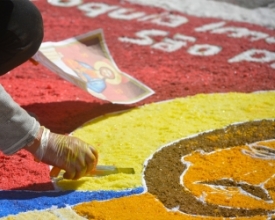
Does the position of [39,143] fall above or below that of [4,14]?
below

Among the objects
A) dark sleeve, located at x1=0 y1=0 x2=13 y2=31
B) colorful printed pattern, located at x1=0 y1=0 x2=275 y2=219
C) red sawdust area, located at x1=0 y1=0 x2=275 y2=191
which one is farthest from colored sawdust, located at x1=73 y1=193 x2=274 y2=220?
dark sleeve, located at x1=0 y1=0 x2=13 y2=31

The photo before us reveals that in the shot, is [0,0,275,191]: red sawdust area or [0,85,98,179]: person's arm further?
[0,0,275,191]: red sawdust area

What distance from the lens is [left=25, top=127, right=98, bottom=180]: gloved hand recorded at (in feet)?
3.60

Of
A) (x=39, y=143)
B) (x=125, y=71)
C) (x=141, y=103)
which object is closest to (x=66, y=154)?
(x=39, y=143)

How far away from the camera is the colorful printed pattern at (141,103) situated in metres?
1.13

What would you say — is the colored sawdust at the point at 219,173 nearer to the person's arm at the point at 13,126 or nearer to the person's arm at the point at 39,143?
the person's arm at the point at 39,143

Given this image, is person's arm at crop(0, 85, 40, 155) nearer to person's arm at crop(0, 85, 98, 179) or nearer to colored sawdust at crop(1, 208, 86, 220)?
person's arm at crop(0, 85, 98, 179)

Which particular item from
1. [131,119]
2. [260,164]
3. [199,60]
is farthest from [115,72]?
[260,164]

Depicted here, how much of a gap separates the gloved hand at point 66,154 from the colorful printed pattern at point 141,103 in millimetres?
50

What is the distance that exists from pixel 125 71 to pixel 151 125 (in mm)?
373

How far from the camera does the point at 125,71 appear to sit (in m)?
1.76

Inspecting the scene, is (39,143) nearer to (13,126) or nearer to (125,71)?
(13,126)

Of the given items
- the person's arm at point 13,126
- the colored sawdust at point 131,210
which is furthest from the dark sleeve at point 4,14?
the colored sawdust at point 131,210

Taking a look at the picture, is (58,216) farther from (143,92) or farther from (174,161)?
(143,92)
